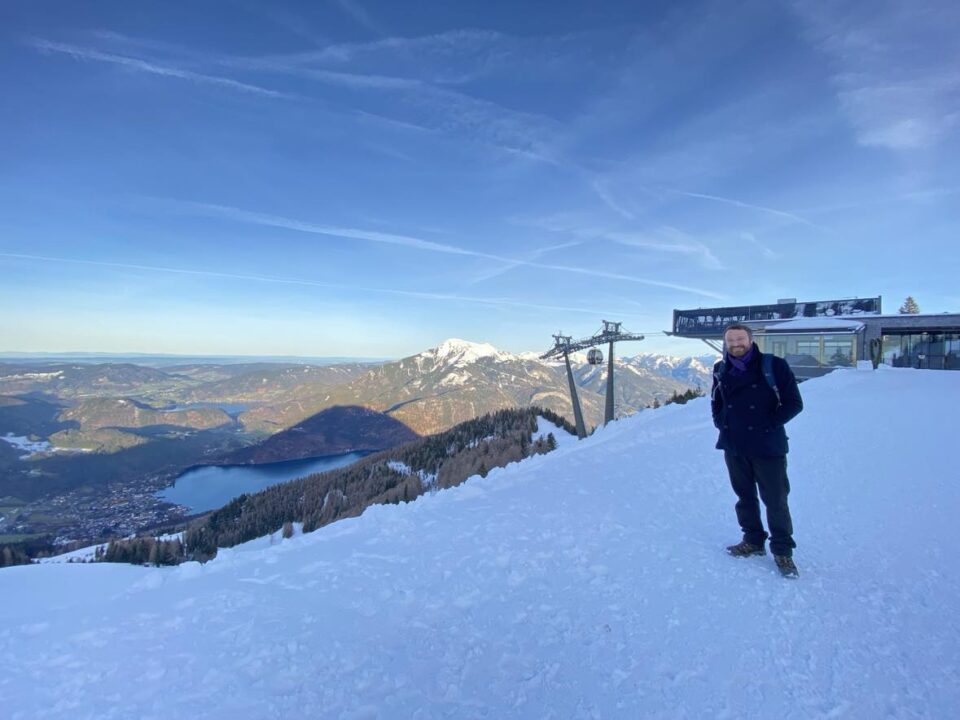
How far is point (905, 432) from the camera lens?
1203 cm

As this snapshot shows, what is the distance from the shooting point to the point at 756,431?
520cm

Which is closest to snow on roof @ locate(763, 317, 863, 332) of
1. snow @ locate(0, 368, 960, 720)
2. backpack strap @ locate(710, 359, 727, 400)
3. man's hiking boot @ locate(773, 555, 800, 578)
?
snow @ locate(0, 368, 960, 720)

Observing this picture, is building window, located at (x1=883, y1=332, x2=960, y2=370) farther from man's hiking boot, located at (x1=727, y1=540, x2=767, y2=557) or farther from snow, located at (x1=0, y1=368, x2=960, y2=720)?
man's hiking boot, located at (x1=727, y1=540, x2=767, y2=557)

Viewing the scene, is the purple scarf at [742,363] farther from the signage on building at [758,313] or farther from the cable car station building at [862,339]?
the signage on building at [758,313]

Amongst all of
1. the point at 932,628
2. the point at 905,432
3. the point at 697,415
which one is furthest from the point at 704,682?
the point at 697,415

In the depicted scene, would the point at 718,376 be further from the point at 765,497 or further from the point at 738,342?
the point at 765,497

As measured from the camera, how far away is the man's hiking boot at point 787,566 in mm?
4859

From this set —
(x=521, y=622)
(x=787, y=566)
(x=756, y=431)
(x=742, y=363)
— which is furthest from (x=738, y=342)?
(x=521, y=622)

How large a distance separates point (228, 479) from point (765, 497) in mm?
170410

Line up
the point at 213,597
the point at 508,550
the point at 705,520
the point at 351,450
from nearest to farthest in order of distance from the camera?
the point at 213,597 < the point at 508,550 < the point at 705,520 < the point at 351,450

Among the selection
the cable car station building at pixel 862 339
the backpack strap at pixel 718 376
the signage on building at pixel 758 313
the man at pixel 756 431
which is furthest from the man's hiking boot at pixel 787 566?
the signage on building at pixel 758 313

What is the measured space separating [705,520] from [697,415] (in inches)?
412

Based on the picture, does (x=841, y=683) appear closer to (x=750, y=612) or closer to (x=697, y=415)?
(x=750, y=612)

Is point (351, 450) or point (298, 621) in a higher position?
point (298, 621)
